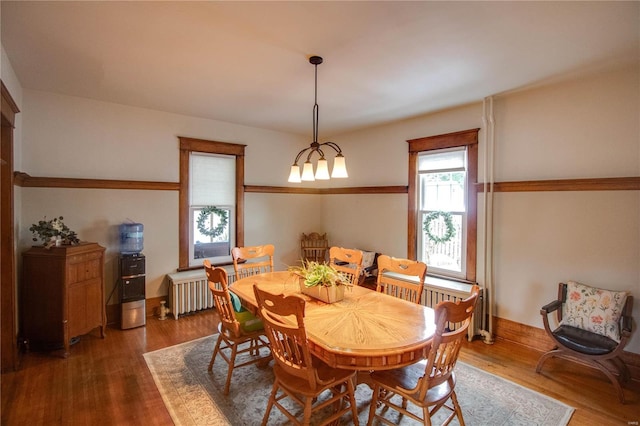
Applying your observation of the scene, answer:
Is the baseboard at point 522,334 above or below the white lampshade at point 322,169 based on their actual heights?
below

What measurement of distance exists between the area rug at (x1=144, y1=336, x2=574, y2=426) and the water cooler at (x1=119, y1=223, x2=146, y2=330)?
3.23ft

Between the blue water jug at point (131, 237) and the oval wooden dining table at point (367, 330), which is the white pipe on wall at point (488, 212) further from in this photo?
the blue water jug at point (131, 237)

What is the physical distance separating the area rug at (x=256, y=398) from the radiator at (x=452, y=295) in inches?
28.4

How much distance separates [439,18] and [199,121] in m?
3.60

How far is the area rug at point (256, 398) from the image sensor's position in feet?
7.45

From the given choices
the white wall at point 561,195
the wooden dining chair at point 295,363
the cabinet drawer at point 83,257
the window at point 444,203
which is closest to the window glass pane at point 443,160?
the window at point 444,203

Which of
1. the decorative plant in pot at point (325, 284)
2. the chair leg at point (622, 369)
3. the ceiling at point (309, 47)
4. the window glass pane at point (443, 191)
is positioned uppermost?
the ceiling at point (309, 47)

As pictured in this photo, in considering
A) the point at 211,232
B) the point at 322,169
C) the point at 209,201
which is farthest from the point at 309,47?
the point at 211,232

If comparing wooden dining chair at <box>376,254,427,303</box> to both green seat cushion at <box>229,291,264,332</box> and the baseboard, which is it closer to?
green seat cushion at <box>229,291,264,332</box>

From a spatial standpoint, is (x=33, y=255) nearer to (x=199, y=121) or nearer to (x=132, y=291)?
(x=132, y=291)

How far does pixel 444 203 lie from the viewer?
13.7ft

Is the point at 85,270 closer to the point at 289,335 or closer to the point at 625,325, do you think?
the point at 289,335

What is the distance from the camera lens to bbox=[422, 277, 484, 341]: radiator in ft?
11.8

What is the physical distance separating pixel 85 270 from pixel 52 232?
19.9 inches
